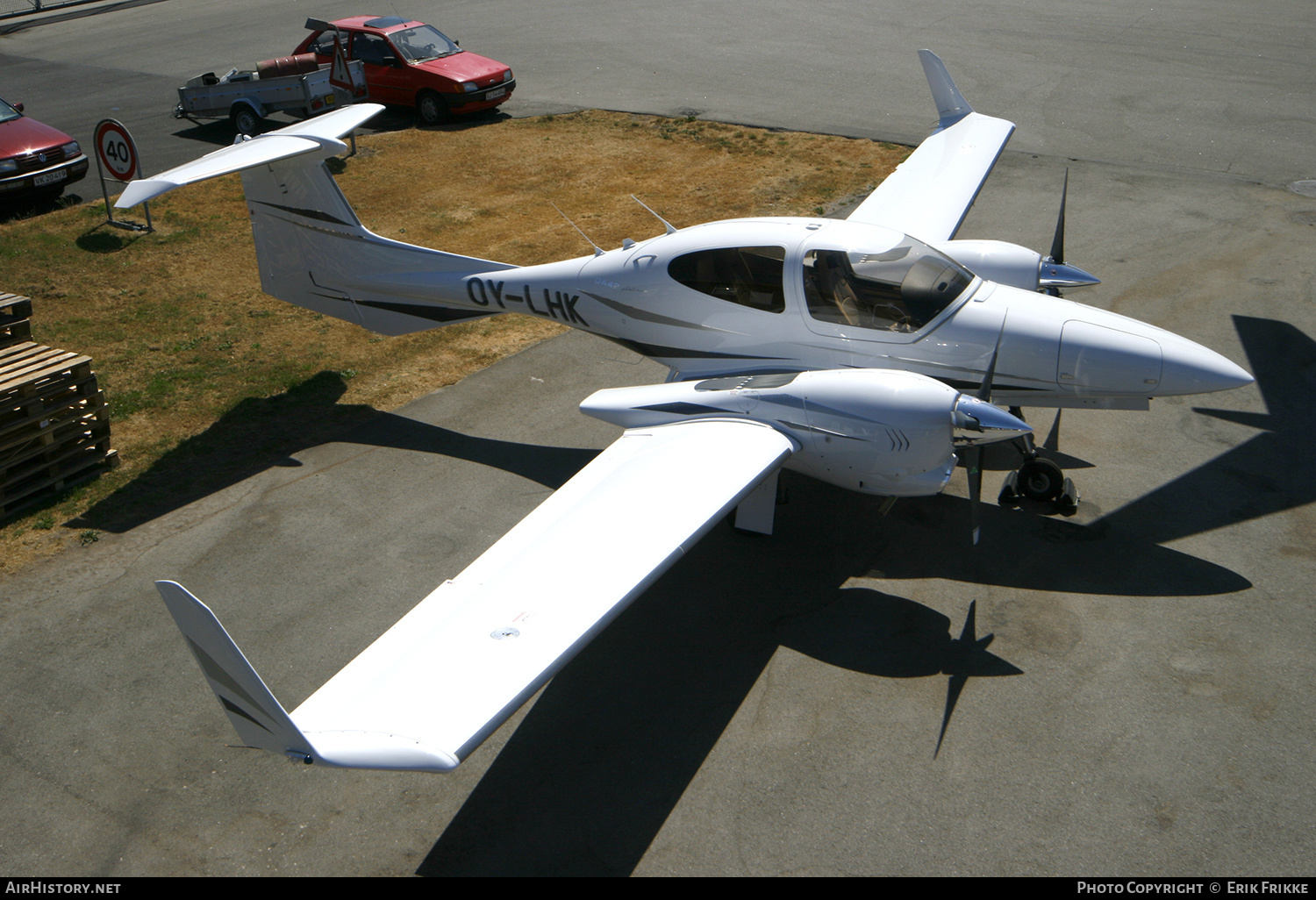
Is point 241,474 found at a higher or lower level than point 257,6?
lower

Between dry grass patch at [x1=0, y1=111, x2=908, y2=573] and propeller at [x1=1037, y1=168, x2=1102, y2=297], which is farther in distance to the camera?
dry grass patch at [x1=0, y1=111, x2=908, y2=573]

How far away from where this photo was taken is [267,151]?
989cm

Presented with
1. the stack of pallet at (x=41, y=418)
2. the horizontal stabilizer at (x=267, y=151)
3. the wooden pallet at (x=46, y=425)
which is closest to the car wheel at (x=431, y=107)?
the horizontal stabilizer at (x=267, y=151)

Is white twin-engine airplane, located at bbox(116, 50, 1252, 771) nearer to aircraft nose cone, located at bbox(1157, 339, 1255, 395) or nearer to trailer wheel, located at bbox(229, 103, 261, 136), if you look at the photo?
aircraft nose cone, located at bbox(1157, 339, 1255, 395)

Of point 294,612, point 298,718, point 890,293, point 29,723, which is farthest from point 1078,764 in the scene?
point 29,723

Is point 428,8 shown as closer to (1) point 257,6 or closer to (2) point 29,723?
(1) point 257,6

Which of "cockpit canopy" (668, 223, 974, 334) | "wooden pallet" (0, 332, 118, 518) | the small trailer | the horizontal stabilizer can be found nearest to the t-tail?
the horizontal stabilizer

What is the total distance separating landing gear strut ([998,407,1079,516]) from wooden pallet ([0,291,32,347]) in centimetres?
1009

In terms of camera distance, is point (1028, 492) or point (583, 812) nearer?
point (583, 812)

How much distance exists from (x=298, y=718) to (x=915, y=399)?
4.96m

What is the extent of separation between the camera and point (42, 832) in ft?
19.4

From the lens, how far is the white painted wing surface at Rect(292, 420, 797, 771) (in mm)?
5008

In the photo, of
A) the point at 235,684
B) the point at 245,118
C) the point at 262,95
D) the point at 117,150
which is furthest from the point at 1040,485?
the point at 245,118

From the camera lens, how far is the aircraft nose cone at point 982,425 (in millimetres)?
6973
